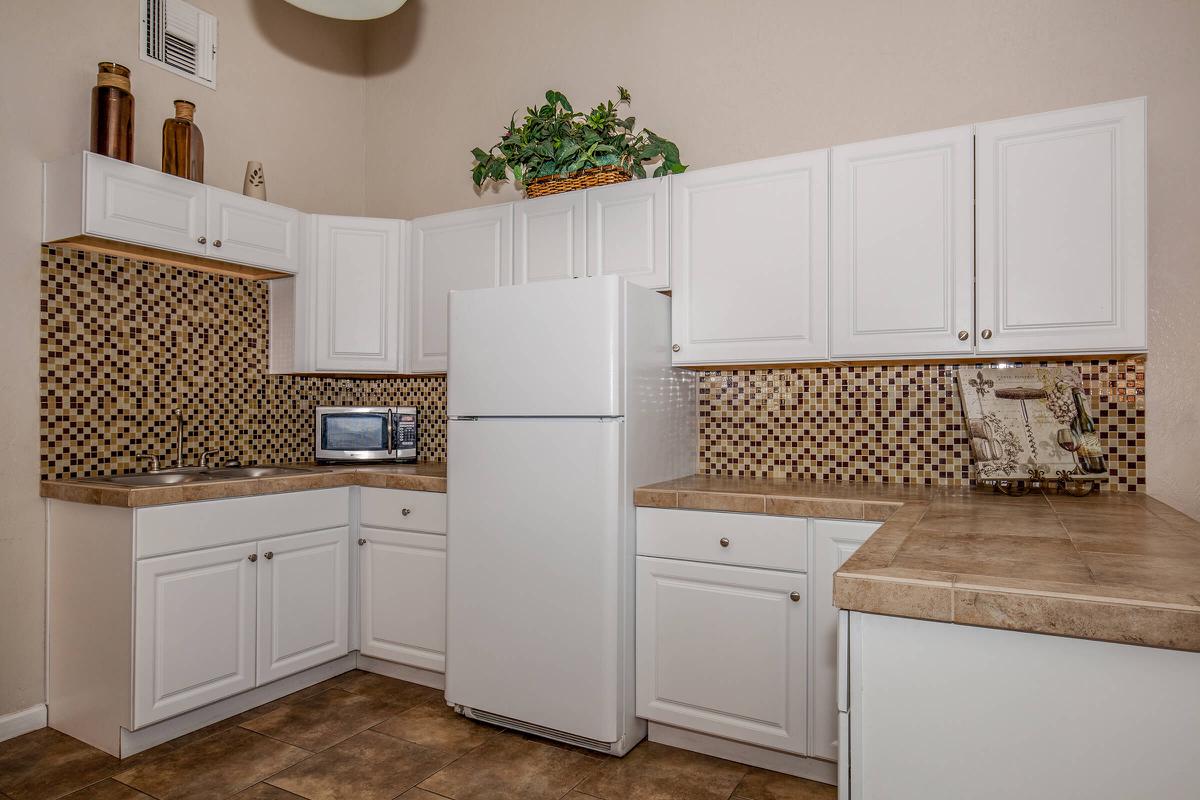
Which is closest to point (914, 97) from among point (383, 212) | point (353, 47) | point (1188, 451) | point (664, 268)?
point (664, 268)

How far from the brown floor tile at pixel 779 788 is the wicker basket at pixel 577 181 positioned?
2070 mm

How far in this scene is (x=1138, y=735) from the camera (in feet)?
3.02

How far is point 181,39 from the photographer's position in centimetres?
296

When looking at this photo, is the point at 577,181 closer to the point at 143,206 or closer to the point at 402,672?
the point at 143,206

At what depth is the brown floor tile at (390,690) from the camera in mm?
2721

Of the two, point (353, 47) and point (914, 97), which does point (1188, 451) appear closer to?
point (914, 97)

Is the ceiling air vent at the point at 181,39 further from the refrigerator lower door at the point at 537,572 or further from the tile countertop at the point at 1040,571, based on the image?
the tile countertop at the point at 1040,571

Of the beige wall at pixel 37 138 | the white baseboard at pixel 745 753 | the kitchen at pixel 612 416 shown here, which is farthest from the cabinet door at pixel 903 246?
the beige wall at pixel 37 138

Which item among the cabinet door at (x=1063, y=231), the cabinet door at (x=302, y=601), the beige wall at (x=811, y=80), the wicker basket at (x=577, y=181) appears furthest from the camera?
the wicker basket at (x=577, y=181)

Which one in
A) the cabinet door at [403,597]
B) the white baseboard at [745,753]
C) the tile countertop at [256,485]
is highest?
the tile countertop at [256,485]

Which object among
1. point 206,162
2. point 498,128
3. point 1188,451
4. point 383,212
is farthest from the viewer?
point 383,212

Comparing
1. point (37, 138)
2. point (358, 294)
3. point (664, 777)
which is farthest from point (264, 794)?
point (37, 138)

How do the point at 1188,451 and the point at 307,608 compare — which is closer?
the point at 1188,451

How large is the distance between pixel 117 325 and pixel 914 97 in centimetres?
305
